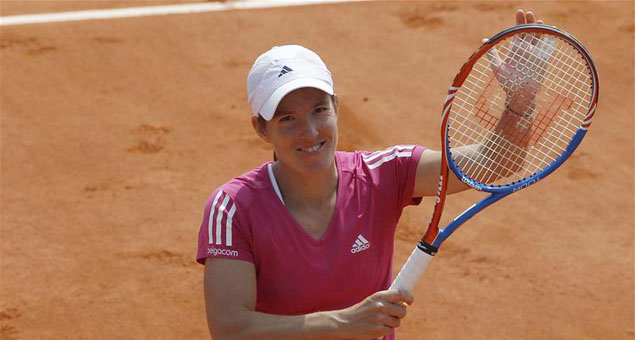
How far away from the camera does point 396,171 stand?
3.36m

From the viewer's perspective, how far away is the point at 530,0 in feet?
31.8

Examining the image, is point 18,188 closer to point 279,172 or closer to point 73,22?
point 73,22

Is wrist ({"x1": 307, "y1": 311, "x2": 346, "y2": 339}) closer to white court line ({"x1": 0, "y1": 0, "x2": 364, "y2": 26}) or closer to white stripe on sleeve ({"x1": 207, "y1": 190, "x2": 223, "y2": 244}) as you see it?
white stripe on sleeve ({"x1": 207, "y1": 190, "x2": 223, "y2": 244})

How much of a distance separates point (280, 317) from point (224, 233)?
13.1 inches

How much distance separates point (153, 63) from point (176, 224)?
247 cm

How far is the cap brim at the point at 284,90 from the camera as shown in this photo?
3020 millimetres

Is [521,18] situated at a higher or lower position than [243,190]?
higher

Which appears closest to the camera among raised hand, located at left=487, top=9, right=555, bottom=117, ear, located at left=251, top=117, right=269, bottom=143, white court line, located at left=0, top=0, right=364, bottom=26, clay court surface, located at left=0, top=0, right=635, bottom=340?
ear, located at left=251, top=117, right=269, bottom=143

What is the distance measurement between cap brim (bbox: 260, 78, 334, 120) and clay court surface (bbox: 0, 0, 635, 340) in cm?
288

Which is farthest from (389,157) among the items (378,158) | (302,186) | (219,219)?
(219,219)

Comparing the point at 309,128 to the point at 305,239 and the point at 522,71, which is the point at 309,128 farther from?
the point at 522,71

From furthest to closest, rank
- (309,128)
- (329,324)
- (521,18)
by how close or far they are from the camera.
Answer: (521,18), (309,128), (329,324)

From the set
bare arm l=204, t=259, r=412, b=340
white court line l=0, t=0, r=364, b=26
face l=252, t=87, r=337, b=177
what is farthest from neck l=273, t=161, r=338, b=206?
white court line l=0, t=0, r=364, b=26

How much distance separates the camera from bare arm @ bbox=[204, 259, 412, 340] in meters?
2.96
